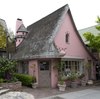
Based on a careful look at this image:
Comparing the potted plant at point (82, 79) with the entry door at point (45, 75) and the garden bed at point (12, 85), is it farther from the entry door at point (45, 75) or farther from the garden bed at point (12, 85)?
the garden bed at point (12, 85)

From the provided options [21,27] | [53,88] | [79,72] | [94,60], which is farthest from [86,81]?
[21,27]

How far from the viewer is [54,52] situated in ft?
50.1

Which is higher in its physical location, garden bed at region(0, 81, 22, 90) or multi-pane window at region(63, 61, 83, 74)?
multi-pane window at region(63, 61, 83, 74)

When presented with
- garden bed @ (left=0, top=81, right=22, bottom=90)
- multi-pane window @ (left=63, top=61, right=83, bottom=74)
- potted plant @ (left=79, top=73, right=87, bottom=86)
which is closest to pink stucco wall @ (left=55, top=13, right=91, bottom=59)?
multi-pane window @ (left=63, top=61, right=83, bottom=74)

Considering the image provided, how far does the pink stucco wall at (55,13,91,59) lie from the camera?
55.7 feet

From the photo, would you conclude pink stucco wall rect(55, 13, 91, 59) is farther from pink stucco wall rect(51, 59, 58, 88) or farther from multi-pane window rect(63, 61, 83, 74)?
pink stucco wall rect(51, 59, 58, 88)

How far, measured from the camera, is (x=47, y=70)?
16328 mm

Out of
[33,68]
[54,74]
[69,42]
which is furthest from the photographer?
[69,42]

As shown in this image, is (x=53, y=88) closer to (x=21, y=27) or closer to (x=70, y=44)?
(x=70, y=44)

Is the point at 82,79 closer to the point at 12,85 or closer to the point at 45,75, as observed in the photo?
the point at 45,75

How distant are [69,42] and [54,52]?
125 inches

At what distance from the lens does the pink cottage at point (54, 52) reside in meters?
15.9

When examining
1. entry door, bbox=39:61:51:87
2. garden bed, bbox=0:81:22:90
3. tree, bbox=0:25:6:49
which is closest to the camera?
garden bed, bbox=0:81:22:90

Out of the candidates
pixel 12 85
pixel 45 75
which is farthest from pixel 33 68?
pixel 12 85
